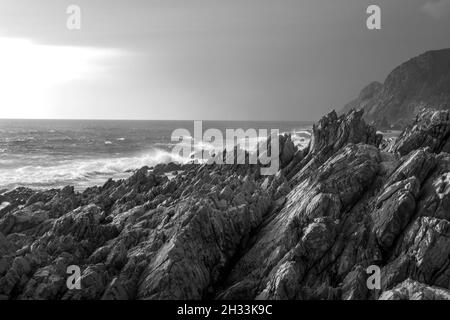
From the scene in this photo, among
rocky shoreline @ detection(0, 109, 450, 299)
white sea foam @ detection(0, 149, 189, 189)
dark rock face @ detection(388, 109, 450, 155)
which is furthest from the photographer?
white sea foam @ detection(0, 149, 189, 189)

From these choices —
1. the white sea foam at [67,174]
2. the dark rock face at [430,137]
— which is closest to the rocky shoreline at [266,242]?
the dark rock face at [430,137]

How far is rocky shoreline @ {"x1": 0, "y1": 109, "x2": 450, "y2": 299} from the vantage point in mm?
18000

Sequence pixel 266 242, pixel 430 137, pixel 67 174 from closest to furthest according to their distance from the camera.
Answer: pixel 266 242, pixel 430 137, pixel 67 174

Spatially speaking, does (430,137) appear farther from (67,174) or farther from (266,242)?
(67,174)

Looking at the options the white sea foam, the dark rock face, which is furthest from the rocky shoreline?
the white sea foam

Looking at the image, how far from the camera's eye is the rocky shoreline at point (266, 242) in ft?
59.1

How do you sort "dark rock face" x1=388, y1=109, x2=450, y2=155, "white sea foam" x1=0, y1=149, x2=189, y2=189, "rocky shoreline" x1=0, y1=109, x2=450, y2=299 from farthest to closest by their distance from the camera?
1. "white sea foam" x1=0, y1=149, x2=189, y2=189
2. "dark rock face" x1=388, y1=109, x2=450, y2=155
3. "rocky shoreline" x1=0, y1=109, x2=450, y2=299

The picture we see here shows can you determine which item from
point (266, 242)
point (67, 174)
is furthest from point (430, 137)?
point (67, 174)

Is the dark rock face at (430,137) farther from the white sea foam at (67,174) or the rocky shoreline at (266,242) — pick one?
the white sea foam at (67,174)

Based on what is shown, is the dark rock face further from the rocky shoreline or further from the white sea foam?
the white sea foam

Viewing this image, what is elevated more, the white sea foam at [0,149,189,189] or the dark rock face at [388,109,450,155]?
the dark rock face at [388,109,450,155]

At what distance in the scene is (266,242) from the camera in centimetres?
2188
